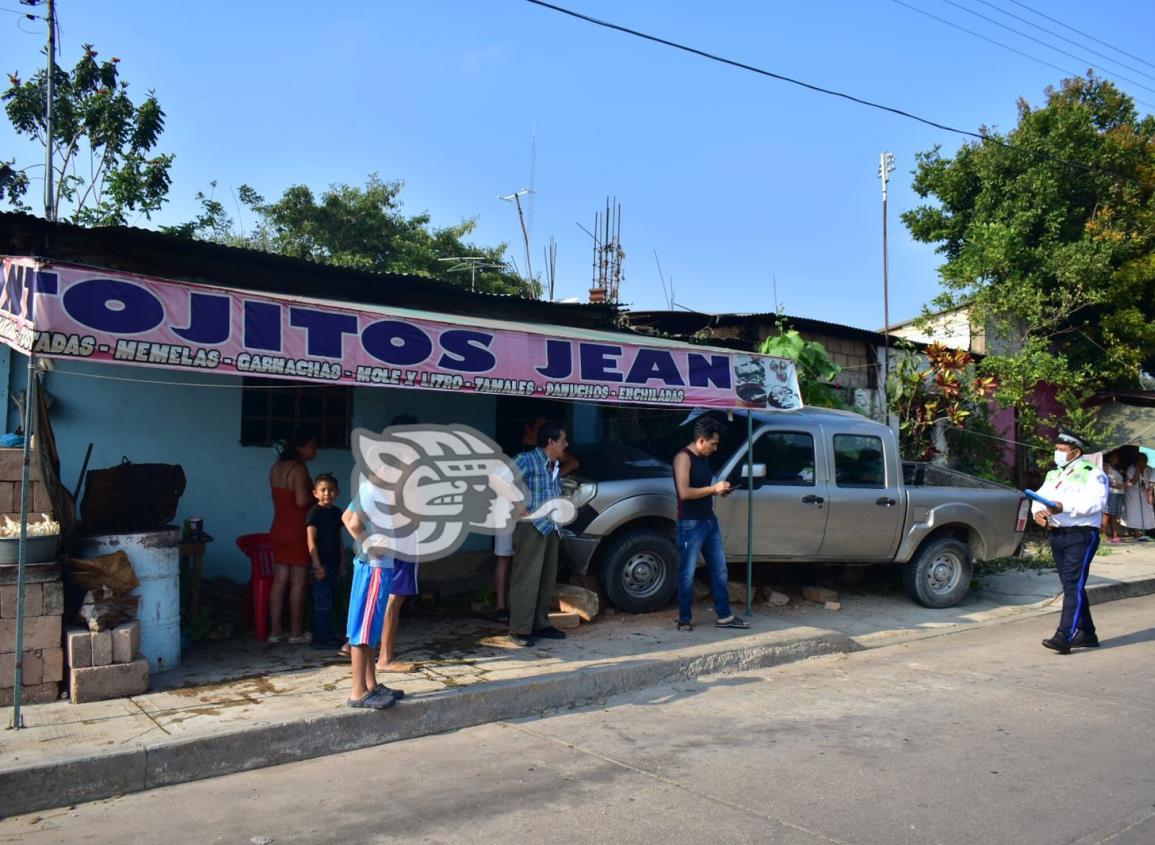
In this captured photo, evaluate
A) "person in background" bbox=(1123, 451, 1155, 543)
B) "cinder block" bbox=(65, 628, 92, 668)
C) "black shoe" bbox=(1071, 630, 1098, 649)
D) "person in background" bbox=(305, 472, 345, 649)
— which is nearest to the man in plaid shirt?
"person in background" bbox=(305, 472, 345, 649)

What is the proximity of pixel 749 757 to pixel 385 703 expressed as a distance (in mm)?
2097

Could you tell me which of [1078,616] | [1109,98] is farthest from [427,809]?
[1109,98]

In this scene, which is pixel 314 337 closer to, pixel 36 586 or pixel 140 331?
pixel 140 331

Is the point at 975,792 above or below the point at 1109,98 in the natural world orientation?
below

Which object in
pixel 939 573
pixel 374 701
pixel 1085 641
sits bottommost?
pixel 1085 641

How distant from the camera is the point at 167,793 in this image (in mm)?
4301

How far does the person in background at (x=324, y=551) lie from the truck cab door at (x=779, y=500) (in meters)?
3.39

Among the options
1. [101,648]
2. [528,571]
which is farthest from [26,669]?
[528,571]

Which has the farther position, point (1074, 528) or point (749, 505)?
point (749, 505)

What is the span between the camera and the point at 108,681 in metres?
5.19

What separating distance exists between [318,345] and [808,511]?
5.03 meters

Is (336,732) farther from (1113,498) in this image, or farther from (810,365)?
(1113,498)

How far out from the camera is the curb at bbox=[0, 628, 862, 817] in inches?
162

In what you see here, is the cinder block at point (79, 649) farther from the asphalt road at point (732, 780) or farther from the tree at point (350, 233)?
the tree at point (350, 233)
